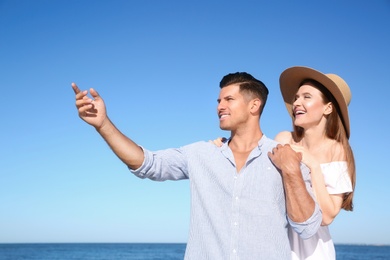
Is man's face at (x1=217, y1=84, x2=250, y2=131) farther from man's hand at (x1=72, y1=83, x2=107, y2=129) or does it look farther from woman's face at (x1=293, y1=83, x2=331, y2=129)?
man's hand at (x1=72, y1=83, x2=107, y2=129)

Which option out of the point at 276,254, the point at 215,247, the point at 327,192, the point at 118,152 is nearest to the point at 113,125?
the point at 118,152

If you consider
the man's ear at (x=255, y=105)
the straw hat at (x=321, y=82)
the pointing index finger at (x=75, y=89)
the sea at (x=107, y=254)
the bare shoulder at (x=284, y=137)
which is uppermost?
the straw hat at (x=321, y=82)

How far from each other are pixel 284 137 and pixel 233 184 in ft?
3.67

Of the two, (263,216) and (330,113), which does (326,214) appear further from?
(330,113)

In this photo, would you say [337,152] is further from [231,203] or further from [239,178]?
[231,203]

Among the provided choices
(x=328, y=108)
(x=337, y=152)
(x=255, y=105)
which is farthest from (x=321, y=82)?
(x=255, y=105)

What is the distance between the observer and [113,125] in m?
3.31

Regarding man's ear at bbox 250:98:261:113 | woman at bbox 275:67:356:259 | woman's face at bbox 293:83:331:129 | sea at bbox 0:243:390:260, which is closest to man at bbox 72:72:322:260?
man's ear at bbox 250:98:261:113

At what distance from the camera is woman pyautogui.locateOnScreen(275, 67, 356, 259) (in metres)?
3.88

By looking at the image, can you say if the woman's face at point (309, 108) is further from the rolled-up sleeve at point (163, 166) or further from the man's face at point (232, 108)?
the rolled-up sleeve at point (163, 166)

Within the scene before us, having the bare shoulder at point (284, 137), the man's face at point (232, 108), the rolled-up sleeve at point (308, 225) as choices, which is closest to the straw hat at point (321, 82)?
the bare shoulder at point (284, 137)

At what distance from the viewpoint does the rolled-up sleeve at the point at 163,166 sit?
3416 millimetres

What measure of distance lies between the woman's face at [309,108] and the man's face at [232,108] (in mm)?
620

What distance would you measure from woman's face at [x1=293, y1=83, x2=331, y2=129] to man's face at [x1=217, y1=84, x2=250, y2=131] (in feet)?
2.04
